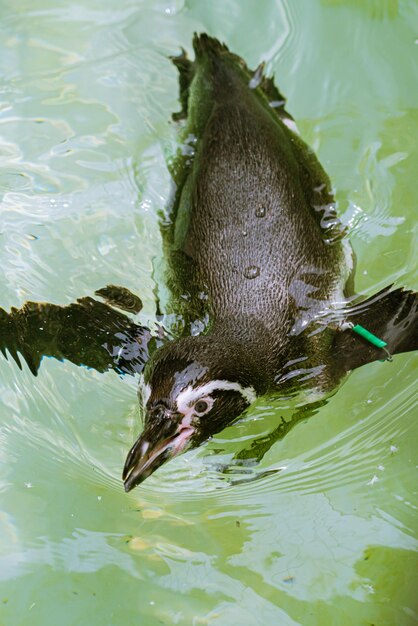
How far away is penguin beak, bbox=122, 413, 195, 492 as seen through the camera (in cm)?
228

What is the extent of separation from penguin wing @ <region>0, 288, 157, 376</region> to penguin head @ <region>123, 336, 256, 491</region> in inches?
16.8

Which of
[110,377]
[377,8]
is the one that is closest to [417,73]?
[377,8]

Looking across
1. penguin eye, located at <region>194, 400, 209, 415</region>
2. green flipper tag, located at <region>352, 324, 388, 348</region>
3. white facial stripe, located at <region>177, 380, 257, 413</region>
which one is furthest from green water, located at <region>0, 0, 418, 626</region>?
penguin eye, located at <region>194, 400, 209, 415</region>

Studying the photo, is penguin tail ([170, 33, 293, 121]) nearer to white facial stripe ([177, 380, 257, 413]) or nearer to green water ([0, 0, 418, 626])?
green water ([0, 0, 418, 626])

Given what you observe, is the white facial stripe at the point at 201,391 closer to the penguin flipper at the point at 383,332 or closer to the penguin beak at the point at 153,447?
the penguin beak at the point at 153,447

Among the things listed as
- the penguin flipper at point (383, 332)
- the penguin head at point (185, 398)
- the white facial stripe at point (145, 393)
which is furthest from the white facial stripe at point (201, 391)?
the penguin flipper at point (383, 332)

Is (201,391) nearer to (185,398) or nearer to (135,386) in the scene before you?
(185,398)

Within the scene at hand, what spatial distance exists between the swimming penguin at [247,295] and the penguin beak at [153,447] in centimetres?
19

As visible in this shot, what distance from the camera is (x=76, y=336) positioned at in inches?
119

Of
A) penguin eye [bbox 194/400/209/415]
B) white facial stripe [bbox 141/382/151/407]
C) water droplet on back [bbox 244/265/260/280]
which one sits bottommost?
white facial stripe [bbox 141/382/151/407]

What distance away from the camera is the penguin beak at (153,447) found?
2.28 m

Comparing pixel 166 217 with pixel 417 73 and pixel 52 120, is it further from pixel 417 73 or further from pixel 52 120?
pixel 417 73

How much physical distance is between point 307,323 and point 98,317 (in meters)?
0.80

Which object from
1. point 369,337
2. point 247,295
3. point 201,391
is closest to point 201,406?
point 201,391
